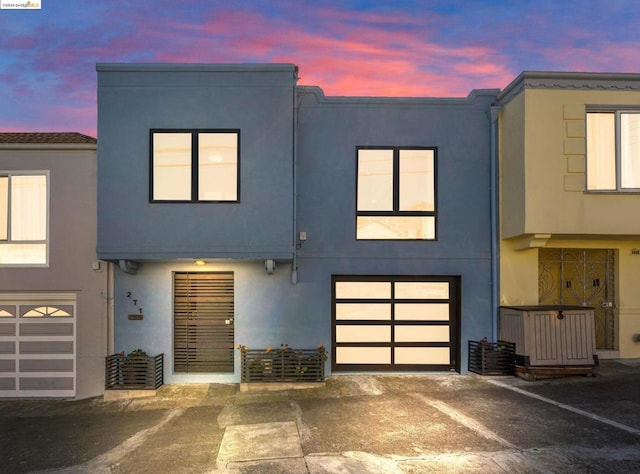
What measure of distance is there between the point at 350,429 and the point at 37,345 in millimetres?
7347

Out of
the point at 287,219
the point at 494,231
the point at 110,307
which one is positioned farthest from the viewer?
the point at 494,231

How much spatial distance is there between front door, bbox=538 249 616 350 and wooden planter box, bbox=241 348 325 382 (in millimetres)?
5787

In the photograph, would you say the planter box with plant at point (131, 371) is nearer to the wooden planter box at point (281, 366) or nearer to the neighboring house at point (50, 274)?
the neighboring house at point (50, 274)

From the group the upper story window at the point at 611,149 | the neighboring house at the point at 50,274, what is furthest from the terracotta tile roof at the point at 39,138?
the upper story window at the point at 611,149

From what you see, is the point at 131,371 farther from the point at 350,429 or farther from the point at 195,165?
the point at 350,429

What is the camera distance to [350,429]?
20.6 ft

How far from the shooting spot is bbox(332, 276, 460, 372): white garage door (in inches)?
372

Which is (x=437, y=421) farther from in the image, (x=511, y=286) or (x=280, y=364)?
(x=511, y=286)

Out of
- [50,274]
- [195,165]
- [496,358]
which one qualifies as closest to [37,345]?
[50,274]

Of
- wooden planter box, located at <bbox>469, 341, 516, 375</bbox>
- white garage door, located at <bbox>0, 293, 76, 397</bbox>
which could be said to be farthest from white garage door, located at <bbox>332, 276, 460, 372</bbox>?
white garage door, located at <bbox>0, 293, 76, 397</bbox>

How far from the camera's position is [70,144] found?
30.3ft

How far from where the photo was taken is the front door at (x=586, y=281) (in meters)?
10.2

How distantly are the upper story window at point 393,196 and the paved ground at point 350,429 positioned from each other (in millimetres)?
3142

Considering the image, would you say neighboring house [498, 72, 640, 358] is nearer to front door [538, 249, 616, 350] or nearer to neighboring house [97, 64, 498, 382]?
neighboring house [97, 64, 498, 382]
